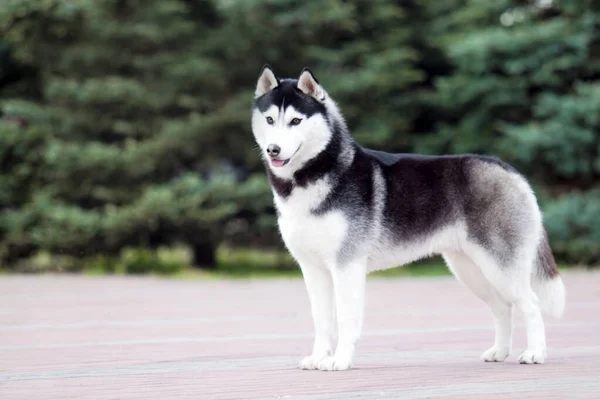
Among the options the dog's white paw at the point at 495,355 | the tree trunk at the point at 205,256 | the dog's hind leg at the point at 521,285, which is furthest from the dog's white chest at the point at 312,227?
the tree trunk at the point at 205,256

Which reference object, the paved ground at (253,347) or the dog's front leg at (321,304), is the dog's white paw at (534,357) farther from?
the dog's front leg at (321,304)

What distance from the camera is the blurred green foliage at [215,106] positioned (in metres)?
14.9

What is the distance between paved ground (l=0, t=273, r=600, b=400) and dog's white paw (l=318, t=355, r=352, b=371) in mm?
72

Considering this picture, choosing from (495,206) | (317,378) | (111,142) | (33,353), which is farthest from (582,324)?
(111,142)

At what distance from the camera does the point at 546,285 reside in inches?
237

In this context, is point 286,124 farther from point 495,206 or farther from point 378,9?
point 378,9

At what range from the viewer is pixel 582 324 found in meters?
8.09

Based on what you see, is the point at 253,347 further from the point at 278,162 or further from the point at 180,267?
Result: the point at 180,267

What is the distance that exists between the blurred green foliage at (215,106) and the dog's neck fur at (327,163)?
29.1 feet

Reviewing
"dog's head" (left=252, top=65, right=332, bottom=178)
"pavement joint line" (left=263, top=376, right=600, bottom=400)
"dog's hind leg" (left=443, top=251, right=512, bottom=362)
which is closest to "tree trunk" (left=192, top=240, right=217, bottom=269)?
"dog's hind leg" (left=443, top=251, right=512, bottom=362)

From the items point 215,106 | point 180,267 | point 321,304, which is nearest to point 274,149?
point 321,304

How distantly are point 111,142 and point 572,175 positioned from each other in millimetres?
8286

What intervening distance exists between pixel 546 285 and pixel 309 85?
2.07 m

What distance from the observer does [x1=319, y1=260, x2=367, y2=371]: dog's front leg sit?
217 inches
